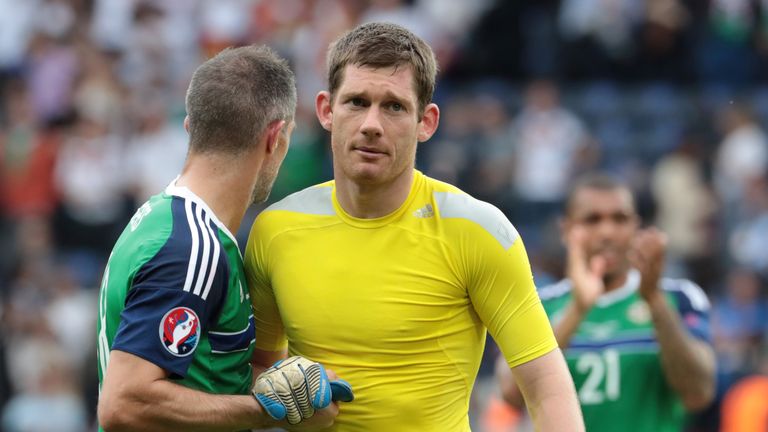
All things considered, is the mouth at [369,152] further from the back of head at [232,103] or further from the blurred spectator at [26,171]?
the blurred spectator at [26,171]

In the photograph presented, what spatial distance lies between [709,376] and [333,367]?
237 centimetres

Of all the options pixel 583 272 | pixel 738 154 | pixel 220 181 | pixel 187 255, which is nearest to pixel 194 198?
pixel 220 181

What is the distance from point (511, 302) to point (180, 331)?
43.3 inches

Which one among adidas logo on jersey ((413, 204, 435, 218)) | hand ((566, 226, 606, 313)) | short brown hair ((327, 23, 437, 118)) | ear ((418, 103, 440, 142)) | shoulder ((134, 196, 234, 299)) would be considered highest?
short brown hair ((327, 23, 437, 118))

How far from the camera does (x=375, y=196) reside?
14.3 feet

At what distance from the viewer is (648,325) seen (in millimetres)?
6262

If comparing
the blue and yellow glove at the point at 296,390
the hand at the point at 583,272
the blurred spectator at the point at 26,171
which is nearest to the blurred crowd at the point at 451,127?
the blurred spectator at the point at 26,171

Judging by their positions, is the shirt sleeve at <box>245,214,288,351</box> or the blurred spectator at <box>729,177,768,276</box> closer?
the shirt sleeve at <box>245,214,288,351</box>

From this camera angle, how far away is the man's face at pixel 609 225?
633 centimetres

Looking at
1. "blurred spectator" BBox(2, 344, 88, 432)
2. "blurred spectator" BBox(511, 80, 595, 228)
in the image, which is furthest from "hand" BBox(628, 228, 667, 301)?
"blurred spectator" BBox(511, 80, 595, 228)

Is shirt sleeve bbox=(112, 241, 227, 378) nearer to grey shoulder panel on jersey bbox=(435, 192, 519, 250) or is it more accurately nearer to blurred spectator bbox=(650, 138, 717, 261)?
grey shoulder panel on jersey bbox=(435, 192, 519, 250)

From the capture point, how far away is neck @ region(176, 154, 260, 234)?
14.2 feet

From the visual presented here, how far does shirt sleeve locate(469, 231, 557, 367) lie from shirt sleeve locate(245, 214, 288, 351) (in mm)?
775

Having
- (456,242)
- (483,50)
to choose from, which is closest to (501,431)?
(456,242)
